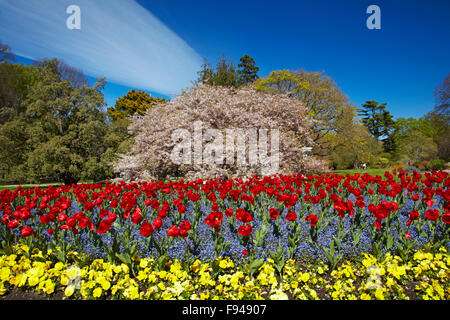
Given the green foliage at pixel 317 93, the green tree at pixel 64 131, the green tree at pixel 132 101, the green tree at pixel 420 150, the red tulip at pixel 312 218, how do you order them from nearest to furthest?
the red tulip at pixel 312 218 < the green tree at pixel 64 131 < the green foliage at pixel 317 93 < the green tree at pixel 420 150 < the green tree at pixel 132 101

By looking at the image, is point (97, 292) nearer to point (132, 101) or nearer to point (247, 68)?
point (247, 68)

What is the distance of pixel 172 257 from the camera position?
3344 mm

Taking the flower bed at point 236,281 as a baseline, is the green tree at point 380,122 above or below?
above

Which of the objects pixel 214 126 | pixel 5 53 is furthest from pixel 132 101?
pixel 214 126

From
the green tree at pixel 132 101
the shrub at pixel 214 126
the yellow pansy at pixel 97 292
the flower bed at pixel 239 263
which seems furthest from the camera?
the green tree at pixel 132 101

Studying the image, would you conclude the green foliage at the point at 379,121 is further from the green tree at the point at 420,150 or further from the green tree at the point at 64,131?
the green tree at the point at 64,131

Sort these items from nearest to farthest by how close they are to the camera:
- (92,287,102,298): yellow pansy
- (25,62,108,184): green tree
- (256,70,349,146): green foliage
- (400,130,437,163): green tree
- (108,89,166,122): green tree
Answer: (92,287,102,298): yellow pansy, (25,62,108,184): green tree, (256,70,349,146): green foliage, (400,130,437,163): green tree, (108,89,166,122): green tree

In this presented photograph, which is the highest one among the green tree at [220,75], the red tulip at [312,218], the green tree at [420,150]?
the green tree at [220,75]

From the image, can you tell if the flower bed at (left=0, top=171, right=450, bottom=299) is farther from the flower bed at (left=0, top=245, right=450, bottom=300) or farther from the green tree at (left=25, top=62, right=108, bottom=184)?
the green tree at (left=25, top=62, right=108, bottom=184)

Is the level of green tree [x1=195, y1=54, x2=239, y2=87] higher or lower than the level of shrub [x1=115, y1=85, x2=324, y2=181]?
higher

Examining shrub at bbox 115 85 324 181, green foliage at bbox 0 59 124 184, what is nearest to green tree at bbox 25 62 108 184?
green foliage at bbox 0 59 124 184

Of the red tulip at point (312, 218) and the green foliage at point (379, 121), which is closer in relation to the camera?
the red tulip at point (312, 218)

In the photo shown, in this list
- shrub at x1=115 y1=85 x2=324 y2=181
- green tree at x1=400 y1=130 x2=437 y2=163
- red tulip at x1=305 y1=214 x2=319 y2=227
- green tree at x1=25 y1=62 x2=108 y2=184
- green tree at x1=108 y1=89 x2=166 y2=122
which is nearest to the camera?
red tulip at x1=305 y1=214 x2=319 y2=227

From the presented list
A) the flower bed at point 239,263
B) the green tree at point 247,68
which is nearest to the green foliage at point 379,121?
the green tree at point 247,68
